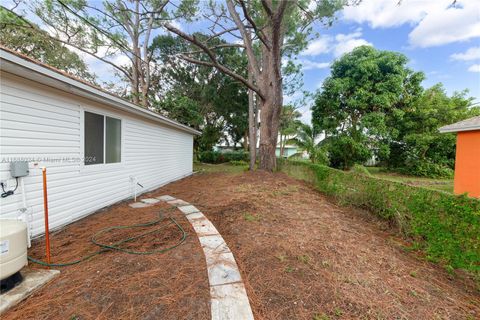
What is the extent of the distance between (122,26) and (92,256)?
50.4ft

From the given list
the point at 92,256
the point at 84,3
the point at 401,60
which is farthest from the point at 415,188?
the point at 84,3

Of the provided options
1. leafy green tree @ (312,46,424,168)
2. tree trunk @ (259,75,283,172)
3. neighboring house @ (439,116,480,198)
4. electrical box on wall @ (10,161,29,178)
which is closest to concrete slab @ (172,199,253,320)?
electrical box on wall @ (10,161,29,178)

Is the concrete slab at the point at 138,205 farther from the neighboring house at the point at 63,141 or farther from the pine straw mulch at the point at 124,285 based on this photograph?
the pine straw mulch at the point at 124,285

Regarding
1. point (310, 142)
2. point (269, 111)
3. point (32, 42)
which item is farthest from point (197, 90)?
point (269, 111)

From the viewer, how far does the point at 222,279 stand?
210cm

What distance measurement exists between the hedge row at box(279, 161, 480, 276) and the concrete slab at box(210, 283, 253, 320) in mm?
2855

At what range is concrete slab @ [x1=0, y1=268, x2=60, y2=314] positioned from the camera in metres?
1.68

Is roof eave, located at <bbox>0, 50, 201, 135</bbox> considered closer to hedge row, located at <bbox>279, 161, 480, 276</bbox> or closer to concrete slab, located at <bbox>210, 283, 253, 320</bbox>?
concrete slab, located at <bbox>210, 283, 253, 320</bbox>

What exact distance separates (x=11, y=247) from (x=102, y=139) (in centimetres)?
325

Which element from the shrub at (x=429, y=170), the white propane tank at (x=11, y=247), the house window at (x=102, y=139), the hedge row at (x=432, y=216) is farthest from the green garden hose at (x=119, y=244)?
the shrub at (x=429, y=170)

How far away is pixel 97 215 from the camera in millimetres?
4133

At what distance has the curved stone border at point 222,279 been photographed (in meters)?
1.68

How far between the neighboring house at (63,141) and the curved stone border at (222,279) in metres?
2.63

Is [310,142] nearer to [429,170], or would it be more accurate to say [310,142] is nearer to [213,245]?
[429,170]
